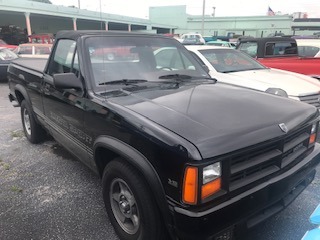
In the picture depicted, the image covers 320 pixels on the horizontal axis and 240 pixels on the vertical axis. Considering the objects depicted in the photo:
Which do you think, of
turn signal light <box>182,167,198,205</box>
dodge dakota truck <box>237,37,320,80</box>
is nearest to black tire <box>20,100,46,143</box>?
turn signal light <box>182,167,198,205</box>

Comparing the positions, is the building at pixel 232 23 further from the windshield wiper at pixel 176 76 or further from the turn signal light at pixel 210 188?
the turn signal light at pixel 210 188

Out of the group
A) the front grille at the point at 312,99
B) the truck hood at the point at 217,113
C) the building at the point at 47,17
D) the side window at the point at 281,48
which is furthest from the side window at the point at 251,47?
the building at the point at 47,17

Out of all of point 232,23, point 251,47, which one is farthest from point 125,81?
point 232,23

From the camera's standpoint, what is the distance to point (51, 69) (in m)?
3.96

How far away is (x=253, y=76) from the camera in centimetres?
571

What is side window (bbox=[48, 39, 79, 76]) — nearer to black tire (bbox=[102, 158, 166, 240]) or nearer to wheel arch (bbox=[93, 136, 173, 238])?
wheel arch (bbox=[93, 136, 173, 238])

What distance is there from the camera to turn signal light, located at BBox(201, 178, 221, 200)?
1.91m

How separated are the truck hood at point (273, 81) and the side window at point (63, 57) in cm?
301

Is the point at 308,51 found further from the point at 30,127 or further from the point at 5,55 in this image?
the point at 5,55

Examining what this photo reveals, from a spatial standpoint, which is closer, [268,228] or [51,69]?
[268,228]

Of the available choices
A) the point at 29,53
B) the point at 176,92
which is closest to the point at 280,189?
the point at 176,92

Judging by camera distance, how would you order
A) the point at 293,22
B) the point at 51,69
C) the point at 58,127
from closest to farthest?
the point at 58,127, the point at 51,69, the point at 293,22

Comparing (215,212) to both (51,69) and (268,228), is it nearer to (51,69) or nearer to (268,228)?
(268,228)

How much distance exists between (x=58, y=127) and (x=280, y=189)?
2635mm
